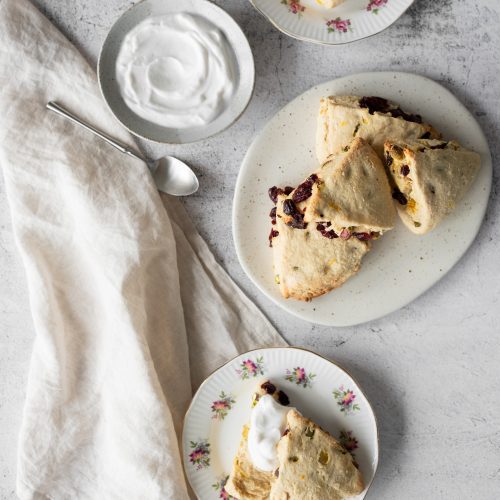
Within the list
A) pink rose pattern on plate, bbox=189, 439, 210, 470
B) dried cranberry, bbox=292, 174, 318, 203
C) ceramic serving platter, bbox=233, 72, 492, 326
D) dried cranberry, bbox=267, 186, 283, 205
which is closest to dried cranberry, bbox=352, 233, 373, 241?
ceramic serving platter, bbox=233, 72, 492, 326

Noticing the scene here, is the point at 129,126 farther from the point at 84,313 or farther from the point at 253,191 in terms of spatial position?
the point at 84,313

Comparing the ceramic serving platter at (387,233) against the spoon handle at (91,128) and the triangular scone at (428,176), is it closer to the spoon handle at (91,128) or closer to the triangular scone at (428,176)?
the triangular scone at (428,176)

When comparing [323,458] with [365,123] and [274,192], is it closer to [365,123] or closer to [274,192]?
[274,192]

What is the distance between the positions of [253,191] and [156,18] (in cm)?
84

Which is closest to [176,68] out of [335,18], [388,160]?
[335,18]

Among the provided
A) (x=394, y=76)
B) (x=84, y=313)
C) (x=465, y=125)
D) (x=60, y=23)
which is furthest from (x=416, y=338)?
(x=60, y=23)

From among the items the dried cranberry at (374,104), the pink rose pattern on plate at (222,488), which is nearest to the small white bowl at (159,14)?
the dried cranberry at (374,104)

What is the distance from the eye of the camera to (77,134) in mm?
2877

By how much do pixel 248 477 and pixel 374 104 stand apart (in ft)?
5.68

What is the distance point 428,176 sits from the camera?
2.63 metres

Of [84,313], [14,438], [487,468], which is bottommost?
[14,438]

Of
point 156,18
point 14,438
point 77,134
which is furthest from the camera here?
point 14,438

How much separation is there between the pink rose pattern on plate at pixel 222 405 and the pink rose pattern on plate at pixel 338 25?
1.68 metres

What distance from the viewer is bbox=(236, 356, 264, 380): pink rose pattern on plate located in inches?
115
